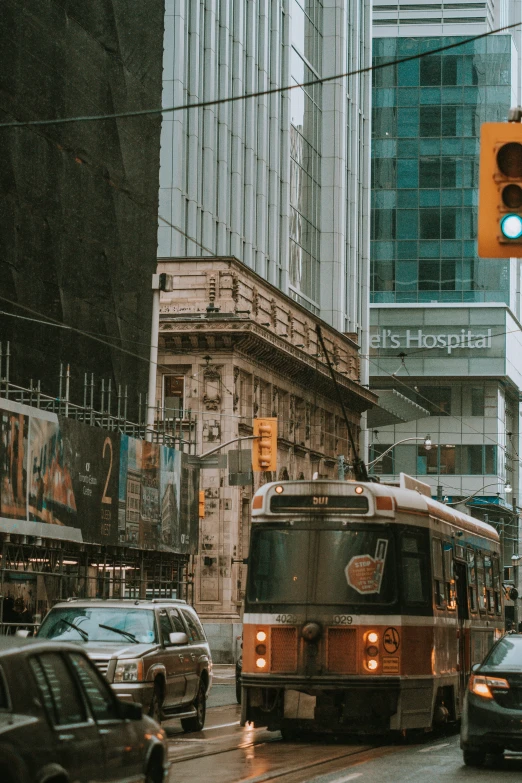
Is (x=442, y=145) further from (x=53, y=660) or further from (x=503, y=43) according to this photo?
(x=53, y=660)

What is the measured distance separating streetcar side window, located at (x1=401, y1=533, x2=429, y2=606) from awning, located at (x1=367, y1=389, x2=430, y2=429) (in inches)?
2304

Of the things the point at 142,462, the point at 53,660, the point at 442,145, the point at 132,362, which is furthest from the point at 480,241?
the point at 442,145

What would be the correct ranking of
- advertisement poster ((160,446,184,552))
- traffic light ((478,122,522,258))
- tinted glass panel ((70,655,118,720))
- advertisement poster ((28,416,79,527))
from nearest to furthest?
tinted glass panel ((70,655,118,720)) < traffic light ((478,122,522,258)) < advertisement poster ((28,416,79,527)) < advertisement poster ((160,446,184,552))

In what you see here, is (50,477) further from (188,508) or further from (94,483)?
(188,508)

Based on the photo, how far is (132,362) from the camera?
38406 mm

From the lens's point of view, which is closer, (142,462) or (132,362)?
(142,462)

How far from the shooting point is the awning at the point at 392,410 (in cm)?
7881

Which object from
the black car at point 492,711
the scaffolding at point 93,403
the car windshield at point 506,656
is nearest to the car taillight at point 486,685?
the black car at point 492,711

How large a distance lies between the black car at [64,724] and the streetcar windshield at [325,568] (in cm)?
849

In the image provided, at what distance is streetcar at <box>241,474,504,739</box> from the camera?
17.8 meters

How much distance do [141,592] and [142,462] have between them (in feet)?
10.0

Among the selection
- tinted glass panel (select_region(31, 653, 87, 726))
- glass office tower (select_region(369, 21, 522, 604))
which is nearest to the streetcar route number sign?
tinted glass panel (select_region(31, 653, 87, 726))

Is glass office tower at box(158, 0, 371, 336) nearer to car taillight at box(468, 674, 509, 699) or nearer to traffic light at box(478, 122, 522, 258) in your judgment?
car taillight at box(468, 674, 509, 699)

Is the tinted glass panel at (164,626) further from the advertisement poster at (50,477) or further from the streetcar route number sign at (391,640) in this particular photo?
the advertisement poster at (50,477)
